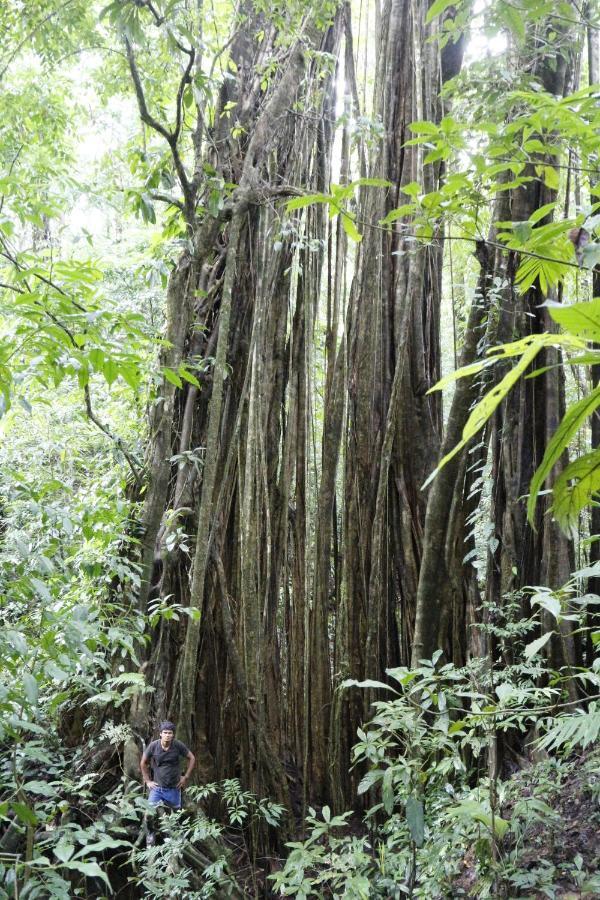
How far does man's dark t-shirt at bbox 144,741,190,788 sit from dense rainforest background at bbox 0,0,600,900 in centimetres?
15

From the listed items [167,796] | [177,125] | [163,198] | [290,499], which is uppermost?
[177,125]

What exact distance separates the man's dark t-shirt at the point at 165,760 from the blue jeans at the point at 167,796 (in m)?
0.03

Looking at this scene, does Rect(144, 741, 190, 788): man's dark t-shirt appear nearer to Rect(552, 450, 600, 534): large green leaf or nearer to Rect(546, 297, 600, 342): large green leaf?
Rect(552, 450, 600, 534): large green leaf

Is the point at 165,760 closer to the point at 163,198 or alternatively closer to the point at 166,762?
the point at 166,762

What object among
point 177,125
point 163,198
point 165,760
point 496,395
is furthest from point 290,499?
point 496,395

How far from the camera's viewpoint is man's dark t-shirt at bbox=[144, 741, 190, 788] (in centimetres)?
325

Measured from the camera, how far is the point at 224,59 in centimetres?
409

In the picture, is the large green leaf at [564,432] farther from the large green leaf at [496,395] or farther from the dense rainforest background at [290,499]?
the dense rainforest background at [290,499]

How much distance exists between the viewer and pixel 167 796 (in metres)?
3.31

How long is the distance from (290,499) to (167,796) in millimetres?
1780

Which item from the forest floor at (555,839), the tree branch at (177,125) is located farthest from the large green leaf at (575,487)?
the tree branch at (177,125)

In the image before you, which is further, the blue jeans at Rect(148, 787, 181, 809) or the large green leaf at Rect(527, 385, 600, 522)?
the blue jeans at Rect(148, 787, 181, 809)

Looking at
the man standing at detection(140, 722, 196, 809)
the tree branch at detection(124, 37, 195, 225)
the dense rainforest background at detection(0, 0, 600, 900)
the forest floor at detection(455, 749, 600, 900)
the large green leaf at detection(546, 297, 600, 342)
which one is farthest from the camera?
the man standing at detection(140, 722, 196, 809)

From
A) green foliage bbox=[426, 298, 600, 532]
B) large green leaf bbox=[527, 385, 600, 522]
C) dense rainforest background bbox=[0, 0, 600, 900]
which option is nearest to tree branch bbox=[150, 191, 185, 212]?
dense rainforest background bbox=[0, 0, 600, 900]
